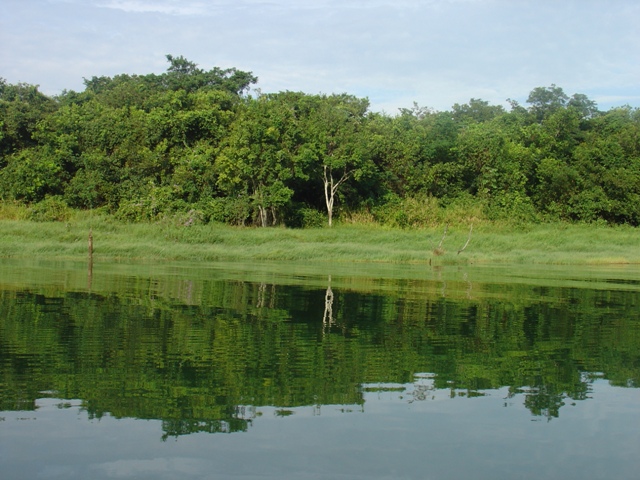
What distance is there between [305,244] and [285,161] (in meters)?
5.38

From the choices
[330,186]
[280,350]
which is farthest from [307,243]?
[280,350]

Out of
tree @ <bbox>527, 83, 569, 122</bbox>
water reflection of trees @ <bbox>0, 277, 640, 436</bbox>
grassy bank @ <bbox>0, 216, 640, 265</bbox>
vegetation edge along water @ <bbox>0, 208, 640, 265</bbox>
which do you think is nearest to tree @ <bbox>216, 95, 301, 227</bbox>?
vegetation edge along water @ <bbox>0, 208, 640, 265</bbox>

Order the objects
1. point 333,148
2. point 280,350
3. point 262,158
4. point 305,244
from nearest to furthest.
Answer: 1. point 280,350
2. point 305,244
3. point 262,158
4. point 333,148

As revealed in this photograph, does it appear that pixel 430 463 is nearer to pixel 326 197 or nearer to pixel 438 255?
pixel 438 255

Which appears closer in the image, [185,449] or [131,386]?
[185,449]

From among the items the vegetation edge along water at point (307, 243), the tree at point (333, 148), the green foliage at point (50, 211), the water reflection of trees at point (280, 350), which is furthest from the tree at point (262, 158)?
the water reflection of trees at point (280, 350)

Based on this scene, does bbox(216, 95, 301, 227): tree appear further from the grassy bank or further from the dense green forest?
the grassy bank

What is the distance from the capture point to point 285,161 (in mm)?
37094

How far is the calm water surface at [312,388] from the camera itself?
6465 mm

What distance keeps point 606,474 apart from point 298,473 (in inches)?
107

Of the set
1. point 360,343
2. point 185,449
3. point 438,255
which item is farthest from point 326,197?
point 185,449

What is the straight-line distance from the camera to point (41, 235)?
108 feet

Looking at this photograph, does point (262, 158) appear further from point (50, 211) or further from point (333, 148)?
point (50, 211)

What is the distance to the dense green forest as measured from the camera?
37.2 metres
